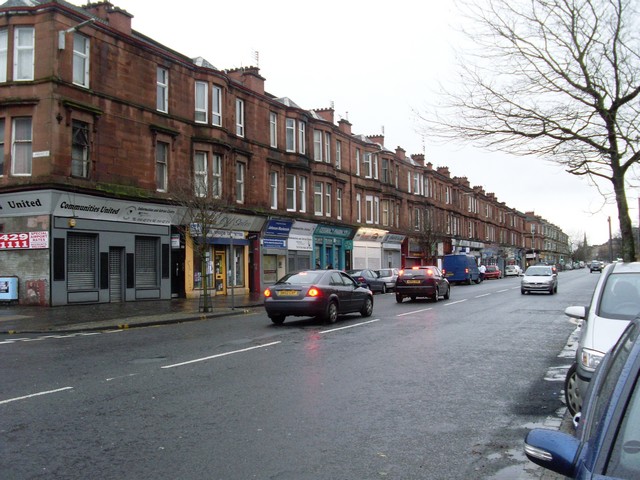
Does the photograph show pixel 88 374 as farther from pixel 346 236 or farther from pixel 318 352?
pixel 346 236

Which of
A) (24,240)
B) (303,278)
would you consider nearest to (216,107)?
(24,240)

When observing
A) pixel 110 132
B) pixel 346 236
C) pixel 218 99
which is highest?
pixel 218 99

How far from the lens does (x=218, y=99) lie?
28609 millimetres

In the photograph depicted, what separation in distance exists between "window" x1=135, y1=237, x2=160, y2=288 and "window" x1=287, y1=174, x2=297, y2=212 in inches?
470

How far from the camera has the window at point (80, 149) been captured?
21.2 metres

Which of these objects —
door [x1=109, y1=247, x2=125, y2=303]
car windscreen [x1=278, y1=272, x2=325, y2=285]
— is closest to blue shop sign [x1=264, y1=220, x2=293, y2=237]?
door [x1=109, y1=247, x2=125, y2=303]

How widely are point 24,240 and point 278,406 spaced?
17540 mm

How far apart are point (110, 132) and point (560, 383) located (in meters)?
20.2

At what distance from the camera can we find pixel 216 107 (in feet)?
93.6

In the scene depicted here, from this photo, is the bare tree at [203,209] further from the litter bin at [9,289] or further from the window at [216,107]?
the window at [216,107]

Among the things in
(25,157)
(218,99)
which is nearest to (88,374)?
(25,157)

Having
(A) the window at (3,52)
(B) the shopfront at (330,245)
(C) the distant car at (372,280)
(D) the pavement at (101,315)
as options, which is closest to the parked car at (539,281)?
(C) the distant car at (372,280)

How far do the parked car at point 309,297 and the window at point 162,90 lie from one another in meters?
13.8

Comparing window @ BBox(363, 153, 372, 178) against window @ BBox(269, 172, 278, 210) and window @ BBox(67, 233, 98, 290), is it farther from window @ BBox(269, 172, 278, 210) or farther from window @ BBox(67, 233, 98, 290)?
window @ BBox(67, 233, 98, 290)
